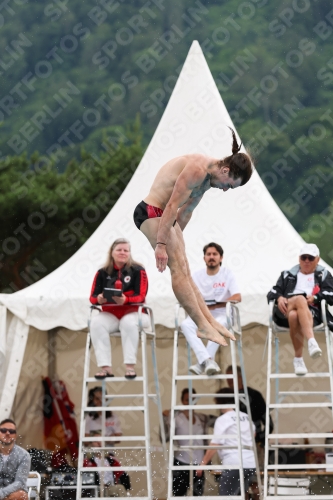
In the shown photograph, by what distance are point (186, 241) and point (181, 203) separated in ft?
15.4

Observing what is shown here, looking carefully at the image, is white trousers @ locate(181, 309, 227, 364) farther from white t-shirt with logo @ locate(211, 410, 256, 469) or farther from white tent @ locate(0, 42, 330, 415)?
white tent @ locate(0, 42, 330, 415)

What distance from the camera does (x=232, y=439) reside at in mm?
8516

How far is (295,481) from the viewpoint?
28.4 feet

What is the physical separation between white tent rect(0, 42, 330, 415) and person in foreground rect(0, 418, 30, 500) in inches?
50.2

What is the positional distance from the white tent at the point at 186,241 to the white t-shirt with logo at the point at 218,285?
807 mm

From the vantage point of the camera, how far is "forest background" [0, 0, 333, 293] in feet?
80.4

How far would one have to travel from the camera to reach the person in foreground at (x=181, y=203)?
225 inches

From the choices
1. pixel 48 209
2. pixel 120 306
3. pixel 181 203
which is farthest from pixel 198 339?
pixel 48 209

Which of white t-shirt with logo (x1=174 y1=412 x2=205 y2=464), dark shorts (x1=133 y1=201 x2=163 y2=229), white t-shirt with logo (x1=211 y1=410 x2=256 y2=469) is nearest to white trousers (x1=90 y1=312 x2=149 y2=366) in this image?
white t-shirt with logo (x1=211 y1=410 x2=256 y2=469)

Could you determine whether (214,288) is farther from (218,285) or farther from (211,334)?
(211,334)

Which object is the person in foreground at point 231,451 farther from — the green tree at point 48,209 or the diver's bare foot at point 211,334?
the green tree at point 48,209

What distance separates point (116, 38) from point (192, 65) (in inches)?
1104

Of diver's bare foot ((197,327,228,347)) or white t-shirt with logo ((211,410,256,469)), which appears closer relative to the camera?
diver's bare foot ((197,327,228,347))

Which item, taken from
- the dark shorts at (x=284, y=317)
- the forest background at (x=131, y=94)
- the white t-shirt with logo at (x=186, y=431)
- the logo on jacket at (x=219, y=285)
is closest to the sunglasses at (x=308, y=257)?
the dark shorts at (x=284, y=317)
